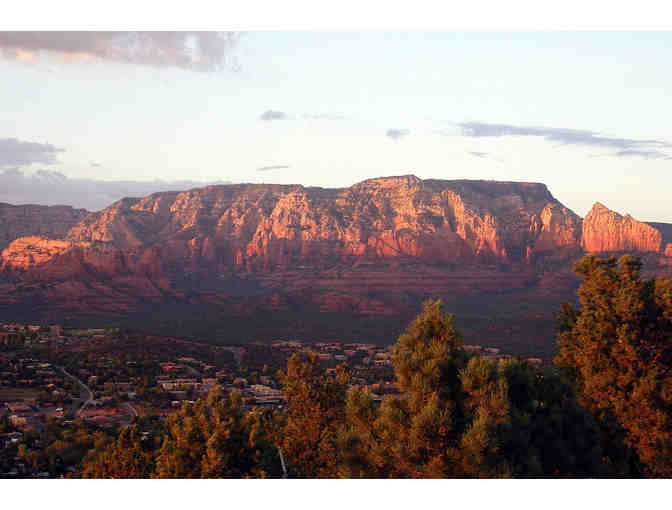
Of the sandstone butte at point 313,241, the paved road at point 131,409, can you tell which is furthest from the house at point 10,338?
the sandstone butte at point 313,241

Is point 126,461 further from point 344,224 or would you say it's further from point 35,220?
point 35,220

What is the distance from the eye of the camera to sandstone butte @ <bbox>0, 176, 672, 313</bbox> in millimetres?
106250

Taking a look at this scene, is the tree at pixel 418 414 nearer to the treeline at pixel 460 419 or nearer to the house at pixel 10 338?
the treeline at pixel 460 419

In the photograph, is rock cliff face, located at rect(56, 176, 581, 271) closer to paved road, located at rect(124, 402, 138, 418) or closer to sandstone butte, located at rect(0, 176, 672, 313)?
sandstone butte, located at rect(0, 176, 672, 313)

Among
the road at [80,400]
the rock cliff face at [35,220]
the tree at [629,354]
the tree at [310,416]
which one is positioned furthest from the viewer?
the rock cliff face at [35,220]

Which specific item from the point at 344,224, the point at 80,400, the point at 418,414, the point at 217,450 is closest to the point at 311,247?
the point at 344,224

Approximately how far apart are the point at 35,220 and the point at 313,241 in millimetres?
60951

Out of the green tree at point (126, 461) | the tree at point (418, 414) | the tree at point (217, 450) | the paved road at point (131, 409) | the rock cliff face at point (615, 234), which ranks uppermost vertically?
the rock cliff face at point (615, 234)

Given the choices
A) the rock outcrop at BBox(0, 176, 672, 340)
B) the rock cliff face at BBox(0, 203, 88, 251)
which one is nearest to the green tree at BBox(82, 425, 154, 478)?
the rock outcrop at BBox(0, 176, 672, 340)

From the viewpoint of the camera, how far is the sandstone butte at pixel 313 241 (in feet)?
349

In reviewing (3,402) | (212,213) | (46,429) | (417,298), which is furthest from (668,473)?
(212,213)

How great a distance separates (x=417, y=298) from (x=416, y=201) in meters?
41.8

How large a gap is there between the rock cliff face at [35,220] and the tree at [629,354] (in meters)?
126

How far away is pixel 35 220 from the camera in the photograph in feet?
473
